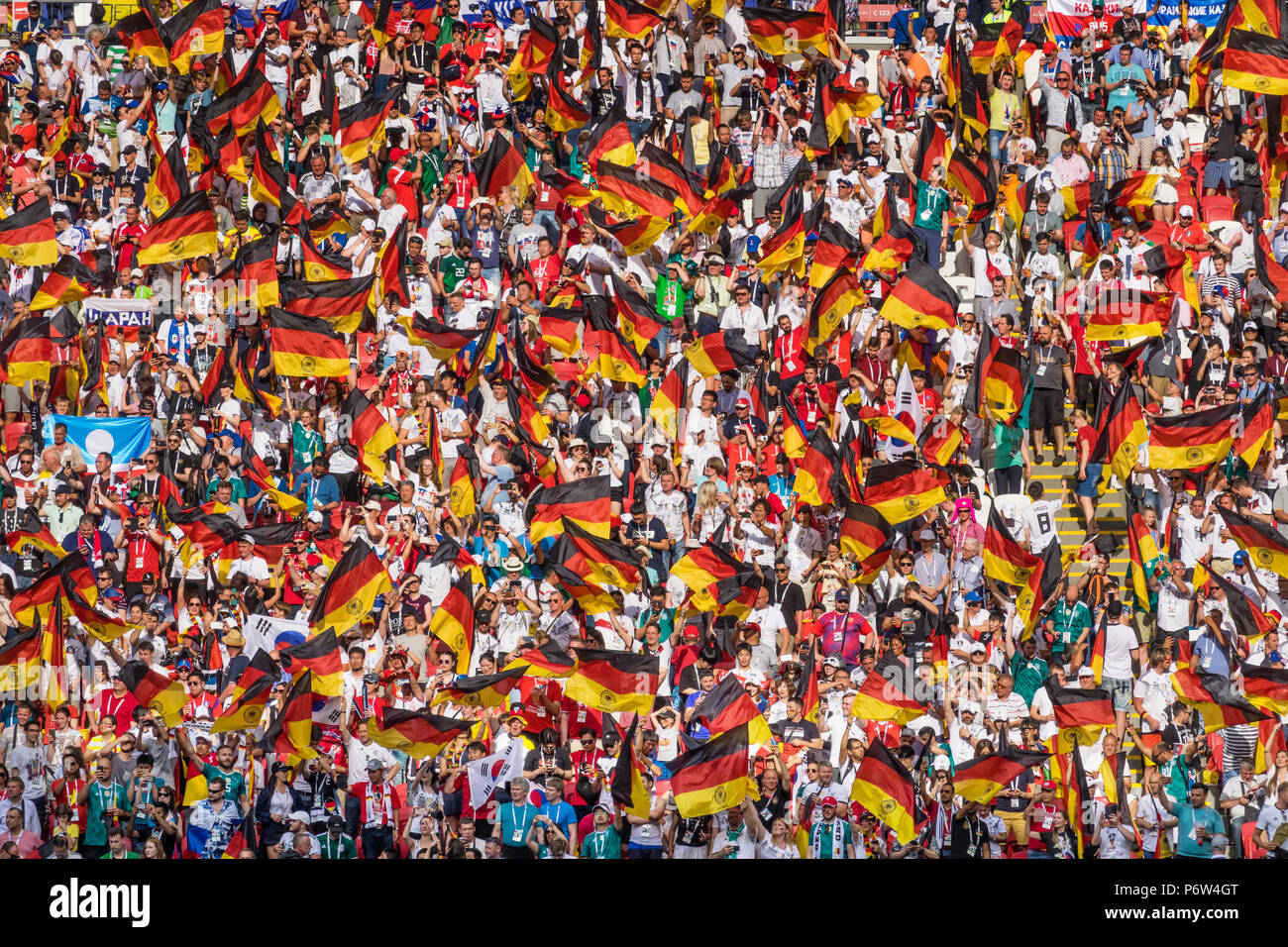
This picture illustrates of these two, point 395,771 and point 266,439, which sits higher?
point 266,439

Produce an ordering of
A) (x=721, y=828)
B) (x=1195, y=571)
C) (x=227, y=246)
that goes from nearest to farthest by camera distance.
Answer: (x=721, y=828) < (x=1195, y=571) < (x=227, y=246)

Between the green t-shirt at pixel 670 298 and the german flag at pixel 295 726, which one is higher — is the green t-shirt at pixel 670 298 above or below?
above

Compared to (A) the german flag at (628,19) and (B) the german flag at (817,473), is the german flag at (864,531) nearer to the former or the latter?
(B) the german flag at (817,473)

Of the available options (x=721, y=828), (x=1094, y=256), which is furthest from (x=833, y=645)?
(x=1094, y=256)

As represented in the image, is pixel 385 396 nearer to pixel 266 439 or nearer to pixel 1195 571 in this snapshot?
pixel 266 439

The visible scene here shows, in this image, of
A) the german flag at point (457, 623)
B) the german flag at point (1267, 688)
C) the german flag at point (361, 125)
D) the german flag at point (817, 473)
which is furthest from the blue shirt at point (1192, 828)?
the german flag at point (361, 125)

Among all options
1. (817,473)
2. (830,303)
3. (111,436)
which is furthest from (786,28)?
(111,436)
